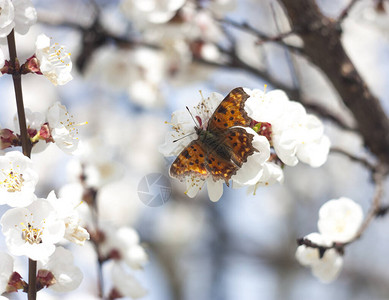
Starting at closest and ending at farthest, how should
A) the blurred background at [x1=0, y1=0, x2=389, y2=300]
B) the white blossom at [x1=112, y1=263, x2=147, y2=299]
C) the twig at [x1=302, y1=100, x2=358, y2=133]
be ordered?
the white blossom at [x1=112, y1=263, x2=147, y2=299] → the twig at [x1=302, y1=100, x2=358, y2=133] → the blurred background at [x1=0, y1=0, x2=389, y2=300]

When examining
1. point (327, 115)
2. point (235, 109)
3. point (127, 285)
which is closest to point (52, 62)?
point (235, 109)

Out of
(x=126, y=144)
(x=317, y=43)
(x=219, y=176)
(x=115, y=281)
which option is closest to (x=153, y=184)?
(x=219, y=176)

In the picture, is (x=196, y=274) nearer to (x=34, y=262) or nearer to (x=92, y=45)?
(x=92, y=45)

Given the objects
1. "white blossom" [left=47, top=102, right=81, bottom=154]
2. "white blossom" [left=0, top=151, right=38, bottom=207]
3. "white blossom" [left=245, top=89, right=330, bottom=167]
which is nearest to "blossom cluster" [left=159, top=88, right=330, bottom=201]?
"white blossom" [left=245, top=89, right=330, bottom=167]

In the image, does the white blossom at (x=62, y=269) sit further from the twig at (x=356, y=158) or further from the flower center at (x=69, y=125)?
the twig at (x=356, y=158)

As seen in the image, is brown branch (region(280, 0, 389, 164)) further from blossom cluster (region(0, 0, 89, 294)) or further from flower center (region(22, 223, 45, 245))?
flower center (region(22, 223, 45, 245))

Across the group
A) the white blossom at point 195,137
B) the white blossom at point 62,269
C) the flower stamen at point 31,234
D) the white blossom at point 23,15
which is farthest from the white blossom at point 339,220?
the white blossom at point 23,15

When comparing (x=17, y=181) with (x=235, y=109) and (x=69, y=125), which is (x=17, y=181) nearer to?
(x=69, y=125)
